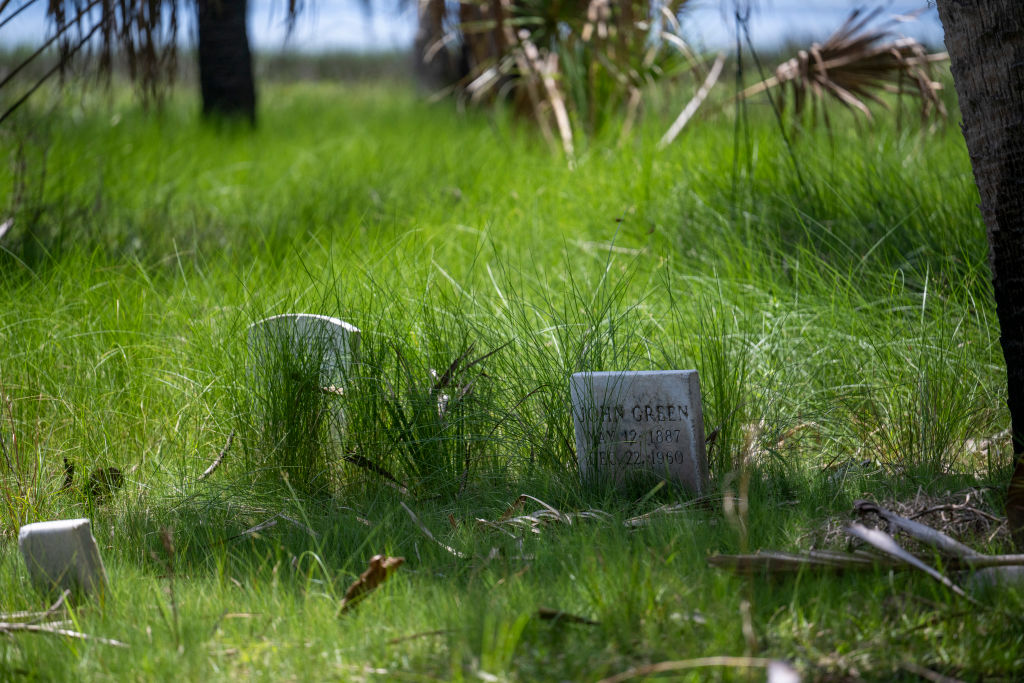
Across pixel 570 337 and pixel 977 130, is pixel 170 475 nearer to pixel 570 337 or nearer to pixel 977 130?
pixel 570 337

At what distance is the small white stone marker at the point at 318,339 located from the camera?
288 cm

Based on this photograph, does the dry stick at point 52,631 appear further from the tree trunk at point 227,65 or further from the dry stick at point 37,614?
the tree trunk at point 227,65

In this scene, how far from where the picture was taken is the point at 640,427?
2555mm

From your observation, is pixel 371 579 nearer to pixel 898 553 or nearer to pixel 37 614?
pixel 37 614

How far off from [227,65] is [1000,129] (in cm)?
837

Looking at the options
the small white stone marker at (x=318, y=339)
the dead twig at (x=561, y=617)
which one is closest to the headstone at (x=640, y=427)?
the small white stone marker at (x=318, y=339)

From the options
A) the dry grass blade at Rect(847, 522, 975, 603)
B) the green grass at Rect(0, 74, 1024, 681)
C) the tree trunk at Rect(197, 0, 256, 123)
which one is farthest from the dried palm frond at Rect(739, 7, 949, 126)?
the tree trunk at Rect(197, 0, 256, 123)

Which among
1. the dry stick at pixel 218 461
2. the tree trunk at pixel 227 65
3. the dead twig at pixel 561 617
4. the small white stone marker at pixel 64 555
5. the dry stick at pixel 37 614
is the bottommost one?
the dry stick at pixel 218 461

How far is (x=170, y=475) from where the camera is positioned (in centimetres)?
283

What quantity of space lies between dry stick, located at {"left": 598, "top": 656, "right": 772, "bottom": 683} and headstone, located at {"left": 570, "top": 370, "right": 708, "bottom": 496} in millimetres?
985

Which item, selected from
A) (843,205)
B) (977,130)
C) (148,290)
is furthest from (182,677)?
(843,205)

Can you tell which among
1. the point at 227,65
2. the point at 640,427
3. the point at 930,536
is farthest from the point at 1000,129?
the point at 227,65

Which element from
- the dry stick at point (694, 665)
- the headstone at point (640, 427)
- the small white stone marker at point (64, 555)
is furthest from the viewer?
the headstone at point (640, 427)

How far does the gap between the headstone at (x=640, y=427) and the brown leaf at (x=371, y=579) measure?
791 millimetres
